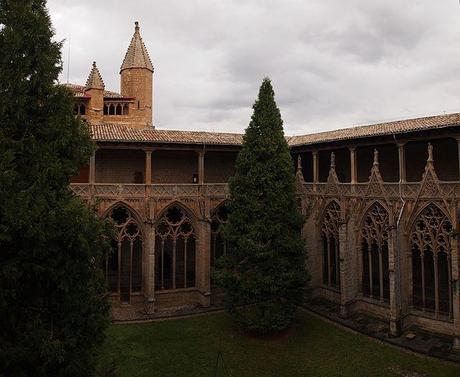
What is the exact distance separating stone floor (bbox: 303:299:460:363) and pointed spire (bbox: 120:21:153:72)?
959 inches

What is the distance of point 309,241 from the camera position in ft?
80.1

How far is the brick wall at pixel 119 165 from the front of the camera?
1010 inches

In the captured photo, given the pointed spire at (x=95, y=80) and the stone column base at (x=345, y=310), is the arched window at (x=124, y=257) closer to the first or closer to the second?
the stone column base at (x=345, y=310)

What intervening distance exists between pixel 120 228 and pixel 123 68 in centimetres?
1767

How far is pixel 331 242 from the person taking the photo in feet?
78.3

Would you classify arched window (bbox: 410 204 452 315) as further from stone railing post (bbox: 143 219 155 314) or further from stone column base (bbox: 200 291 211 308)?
stone railing post (bbox: 143 219 155 314)

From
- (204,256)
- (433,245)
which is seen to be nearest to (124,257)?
(204,256)

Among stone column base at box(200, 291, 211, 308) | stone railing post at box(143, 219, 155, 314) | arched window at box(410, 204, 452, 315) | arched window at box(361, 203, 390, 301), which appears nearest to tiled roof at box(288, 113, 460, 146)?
arched window at box(410, 204, 452, 315)

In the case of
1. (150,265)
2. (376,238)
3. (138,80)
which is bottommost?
(150,265)

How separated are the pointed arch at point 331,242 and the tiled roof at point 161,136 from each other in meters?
6.84

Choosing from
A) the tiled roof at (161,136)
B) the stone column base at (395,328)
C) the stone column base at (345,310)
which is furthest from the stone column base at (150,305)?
the stone column base at (395,328)

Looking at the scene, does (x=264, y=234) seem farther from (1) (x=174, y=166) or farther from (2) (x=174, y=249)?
(1) (x=174, y=166)

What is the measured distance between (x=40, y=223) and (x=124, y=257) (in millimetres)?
19871

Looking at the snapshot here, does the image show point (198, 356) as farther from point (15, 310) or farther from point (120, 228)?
point (15, 310)
